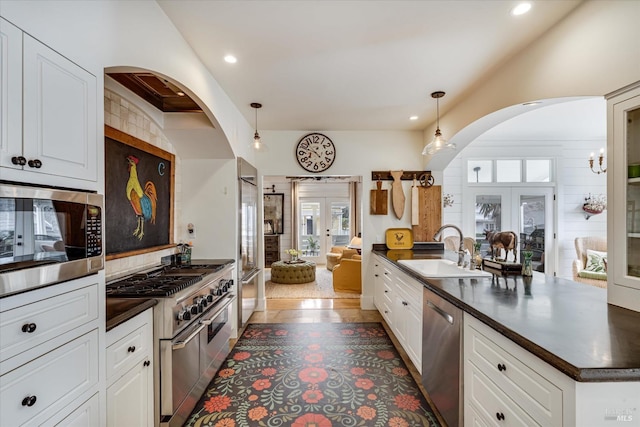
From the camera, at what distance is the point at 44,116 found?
955mm

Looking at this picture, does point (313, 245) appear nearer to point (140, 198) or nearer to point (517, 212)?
point (517, 212)

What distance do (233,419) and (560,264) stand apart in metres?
5.67

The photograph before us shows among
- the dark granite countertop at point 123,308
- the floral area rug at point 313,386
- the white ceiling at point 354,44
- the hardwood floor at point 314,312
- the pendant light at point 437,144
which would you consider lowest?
the floral area rug at point 313,386

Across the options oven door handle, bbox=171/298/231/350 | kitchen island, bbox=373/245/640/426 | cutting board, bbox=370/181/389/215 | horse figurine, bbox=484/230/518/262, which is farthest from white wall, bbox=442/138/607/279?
oven door handle, bbox=171/298/231/350

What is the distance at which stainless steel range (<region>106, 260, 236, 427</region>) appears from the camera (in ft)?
5.52

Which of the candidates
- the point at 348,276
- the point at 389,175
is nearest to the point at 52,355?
the point at 389,175

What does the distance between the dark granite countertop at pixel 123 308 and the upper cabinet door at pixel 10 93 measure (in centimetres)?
77

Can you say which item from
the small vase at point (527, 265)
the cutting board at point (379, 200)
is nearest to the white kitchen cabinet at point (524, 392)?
the small vase at point (527, 265)

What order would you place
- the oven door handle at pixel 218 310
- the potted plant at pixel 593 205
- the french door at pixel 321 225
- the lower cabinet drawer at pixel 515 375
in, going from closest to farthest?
the lower cabinet drawer at pixel 515 375
the oven door handle at pixel 218 310
the potted plant at pixel 593 205
the french door at pixel 321 225

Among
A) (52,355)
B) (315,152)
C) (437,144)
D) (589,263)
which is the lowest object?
(589,263)

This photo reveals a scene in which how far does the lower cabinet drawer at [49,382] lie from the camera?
2.78 feet

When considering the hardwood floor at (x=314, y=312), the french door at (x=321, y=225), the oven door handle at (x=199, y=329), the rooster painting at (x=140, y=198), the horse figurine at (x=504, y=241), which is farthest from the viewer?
the french door at (x=321, y=225)

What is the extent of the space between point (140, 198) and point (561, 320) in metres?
2.89

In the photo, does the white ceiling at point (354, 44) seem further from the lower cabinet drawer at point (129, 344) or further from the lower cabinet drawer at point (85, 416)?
the lower cabinet drawer at point (85, 416)
